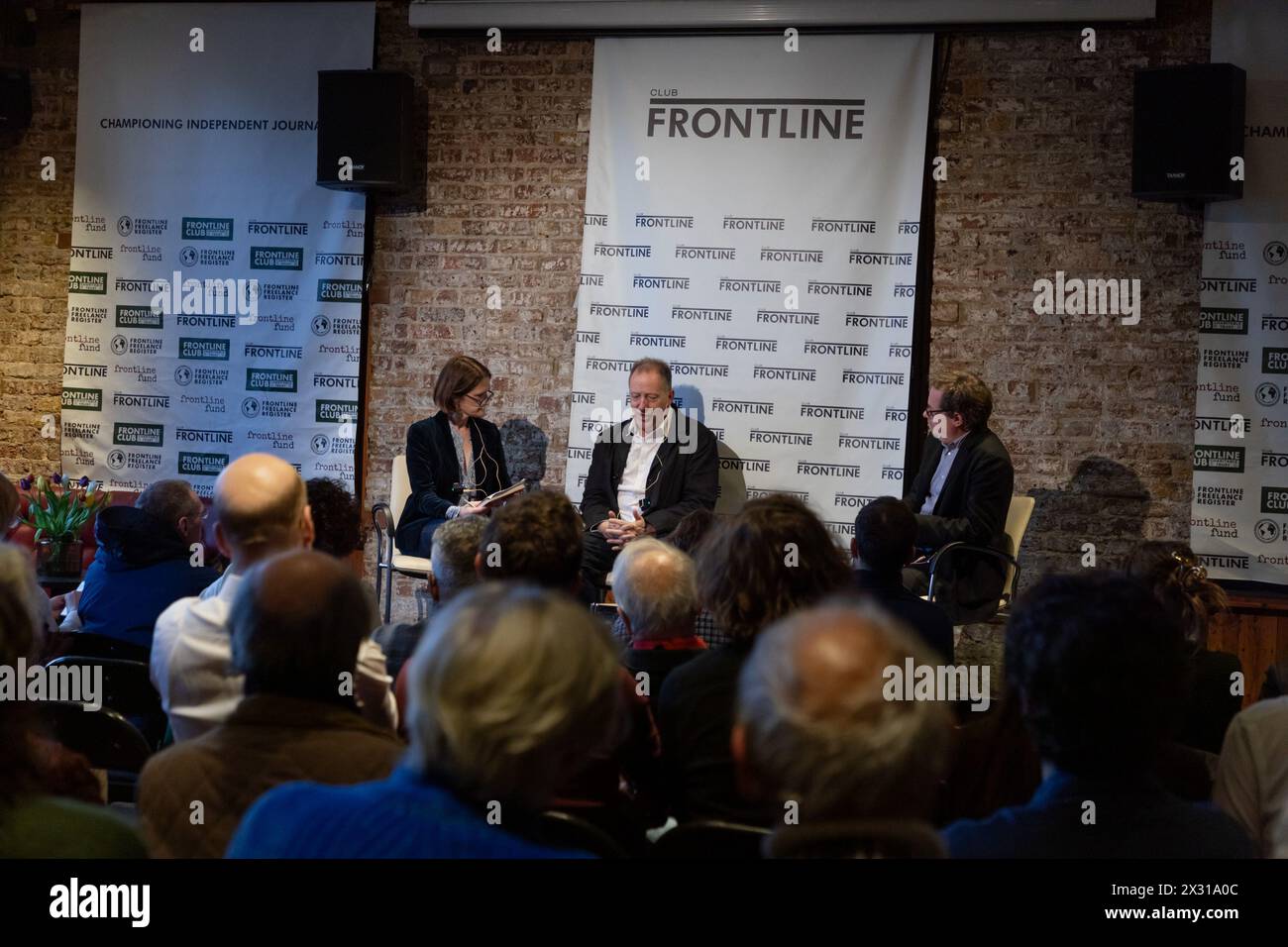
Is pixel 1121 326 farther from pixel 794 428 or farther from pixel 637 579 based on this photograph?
pixel 637 579

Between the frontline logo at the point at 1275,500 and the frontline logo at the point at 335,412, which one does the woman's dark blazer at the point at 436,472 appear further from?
the frontline logo at the point at 1275,500

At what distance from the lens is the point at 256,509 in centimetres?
270

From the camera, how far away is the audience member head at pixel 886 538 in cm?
342

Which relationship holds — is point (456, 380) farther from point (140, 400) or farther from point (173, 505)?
point (173, 505)

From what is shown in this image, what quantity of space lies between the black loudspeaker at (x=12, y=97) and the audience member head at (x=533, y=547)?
510 cm

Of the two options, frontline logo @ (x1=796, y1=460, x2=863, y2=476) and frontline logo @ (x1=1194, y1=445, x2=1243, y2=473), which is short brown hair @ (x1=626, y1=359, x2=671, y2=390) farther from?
frontline logo @ (x1=1194, y1=445, x2=1243, y2=473)

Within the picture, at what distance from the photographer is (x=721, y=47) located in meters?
5.95

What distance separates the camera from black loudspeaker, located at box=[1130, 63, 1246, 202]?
17.1ft

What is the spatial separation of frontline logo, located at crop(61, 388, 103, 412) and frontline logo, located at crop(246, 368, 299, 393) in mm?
845

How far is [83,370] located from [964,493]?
458 centimetres

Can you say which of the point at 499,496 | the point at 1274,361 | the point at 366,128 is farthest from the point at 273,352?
the point at 1274,361
